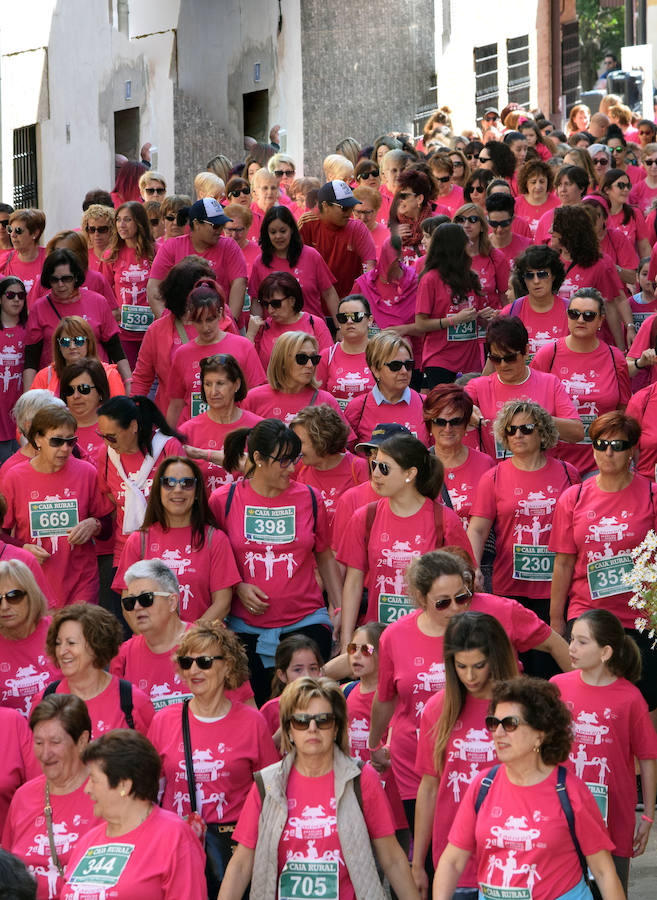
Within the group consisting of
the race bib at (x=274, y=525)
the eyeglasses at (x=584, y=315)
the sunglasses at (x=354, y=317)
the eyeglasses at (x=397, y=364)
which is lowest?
the race bib at (x=274, y=525)

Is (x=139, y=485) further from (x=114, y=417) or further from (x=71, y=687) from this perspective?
(x=71, y=687)

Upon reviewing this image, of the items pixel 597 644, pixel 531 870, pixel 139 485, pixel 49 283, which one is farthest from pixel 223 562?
pixel 49 283

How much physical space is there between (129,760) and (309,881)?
2.61 ft

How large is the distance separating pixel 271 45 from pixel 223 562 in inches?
668

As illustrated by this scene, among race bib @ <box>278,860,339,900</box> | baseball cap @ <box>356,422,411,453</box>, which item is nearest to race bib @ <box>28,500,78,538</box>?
baseball cap @ <box>356,422,411,453</box>

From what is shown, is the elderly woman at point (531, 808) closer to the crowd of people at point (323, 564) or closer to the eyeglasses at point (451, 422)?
the crowd of people at point (323, 564)

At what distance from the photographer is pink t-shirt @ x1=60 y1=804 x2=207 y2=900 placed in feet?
20.7

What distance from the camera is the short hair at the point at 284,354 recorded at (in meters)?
10.0

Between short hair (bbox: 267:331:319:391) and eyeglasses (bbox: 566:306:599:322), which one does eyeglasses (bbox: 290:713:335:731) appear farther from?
eyeglasses (bbox: 566:306:599:322)

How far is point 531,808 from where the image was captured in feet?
20.6

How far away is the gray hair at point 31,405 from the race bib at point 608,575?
9.51ft

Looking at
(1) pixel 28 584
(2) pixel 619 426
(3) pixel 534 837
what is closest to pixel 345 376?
(2) pixel 619 426

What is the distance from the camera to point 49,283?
1166cm

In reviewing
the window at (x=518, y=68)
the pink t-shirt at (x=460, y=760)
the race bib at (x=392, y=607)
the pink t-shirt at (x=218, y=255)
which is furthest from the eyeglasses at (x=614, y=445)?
the window at (x=518, y=68)
